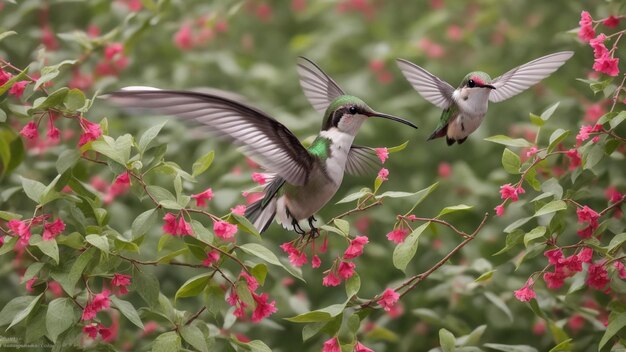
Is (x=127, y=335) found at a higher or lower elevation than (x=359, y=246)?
lower

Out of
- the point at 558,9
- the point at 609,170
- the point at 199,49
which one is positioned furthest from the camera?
the point at 199,49

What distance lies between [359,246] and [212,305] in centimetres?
44

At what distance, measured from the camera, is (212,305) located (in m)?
2.33

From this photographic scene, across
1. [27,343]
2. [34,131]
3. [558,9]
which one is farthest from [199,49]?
[27,343]

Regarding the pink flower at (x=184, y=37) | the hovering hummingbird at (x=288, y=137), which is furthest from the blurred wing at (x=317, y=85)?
the pink flower at (x=184, y=37)

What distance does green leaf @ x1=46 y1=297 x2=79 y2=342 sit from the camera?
2.11 metres

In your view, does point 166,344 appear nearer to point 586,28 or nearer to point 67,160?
point 67,160

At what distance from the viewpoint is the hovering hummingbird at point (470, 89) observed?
93.7 inches

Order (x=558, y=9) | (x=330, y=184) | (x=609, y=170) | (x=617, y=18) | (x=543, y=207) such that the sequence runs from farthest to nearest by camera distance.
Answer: (x=558, y=9) < (x=609, y=170) < (x=617, y=18) < (x=330, y=184) < (x=543, y=207)

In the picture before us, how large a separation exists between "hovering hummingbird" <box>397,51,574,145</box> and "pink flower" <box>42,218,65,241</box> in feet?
3.39

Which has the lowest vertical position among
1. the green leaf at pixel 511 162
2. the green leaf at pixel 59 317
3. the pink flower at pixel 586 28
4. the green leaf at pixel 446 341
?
the green leaf at pixel 446 341

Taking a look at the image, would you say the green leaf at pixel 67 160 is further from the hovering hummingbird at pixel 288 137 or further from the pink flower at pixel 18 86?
the hovering hummingbird at pixel 288 137

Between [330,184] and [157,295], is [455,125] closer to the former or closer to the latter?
[330,184]

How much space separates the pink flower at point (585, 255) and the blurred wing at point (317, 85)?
2.92ft
